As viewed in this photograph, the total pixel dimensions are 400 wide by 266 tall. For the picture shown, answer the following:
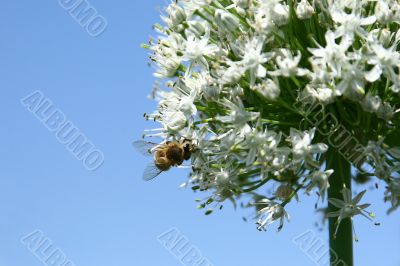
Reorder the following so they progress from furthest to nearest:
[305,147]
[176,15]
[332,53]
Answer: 1. [176,15]
2. [305,147]
3. [332,53]

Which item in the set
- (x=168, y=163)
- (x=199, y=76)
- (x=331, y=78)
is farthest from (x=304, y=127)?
(x=168, y=163)

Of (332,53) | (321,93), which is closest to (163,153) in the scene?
(321,93)

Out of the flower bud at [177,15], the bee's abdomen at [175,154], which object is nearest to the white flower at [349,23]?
the flower bud at [177,15]

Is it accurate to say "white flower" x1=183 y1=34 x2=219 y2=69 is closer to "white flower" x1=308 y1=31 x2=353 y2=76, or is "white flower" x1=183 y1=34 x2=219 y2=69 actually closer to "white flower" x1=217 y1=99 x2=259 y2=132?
"white flower" x1=217 y1=99 x2=259 y2=132

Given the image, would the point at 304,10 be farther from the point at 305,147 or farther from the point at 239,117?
the point at 305,147

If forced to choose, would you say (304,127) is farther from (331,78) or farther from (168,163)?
(168,163)

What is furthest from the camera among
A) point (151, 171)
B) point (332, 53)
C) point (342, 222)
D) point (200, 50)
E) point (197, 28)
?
point (151, 171)
